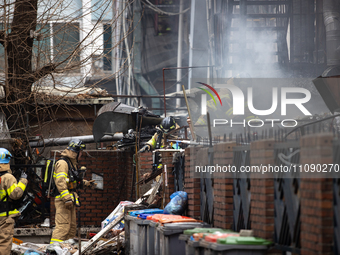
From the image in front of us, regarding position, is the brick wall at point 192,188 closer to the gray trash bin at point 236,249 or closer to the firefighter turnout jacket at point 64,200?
the gray trash bin at point 236,249

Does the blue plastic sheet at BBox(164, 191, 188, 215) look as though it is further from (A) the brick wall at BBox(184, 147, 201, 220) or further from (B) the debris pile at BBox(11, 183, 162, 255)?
(B) the debris pile at BBox(11, 183, 162, 255)

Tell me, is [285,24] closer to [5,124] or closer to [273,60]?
[273,60]

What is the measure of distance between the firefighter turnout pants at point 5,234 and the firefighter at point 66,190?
137 centimetres

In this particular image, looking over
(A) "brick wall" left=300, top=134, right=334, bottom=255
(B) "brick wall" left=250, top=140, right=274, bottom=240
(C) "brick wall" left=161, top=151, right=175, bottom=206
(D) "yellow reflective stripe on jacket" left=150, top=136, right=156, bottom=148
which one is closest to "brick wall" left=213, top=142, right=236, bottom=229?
(B) "brick wall" left=250, top=140, right=274, bottom=240

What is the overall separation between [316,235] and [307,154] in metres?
0.67

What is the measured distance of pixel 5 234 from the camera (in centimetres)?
796

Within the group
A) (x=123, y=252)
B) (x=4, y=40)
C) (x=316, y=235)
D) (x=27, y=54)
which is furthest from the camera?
(x=27, y=54)

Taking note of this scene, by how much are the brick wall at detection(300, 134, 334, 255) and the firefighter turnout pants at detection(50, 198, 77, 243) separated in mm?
6734

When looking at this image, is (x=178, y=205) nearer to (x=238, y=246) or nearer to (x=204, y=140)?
(x=204, y=140)

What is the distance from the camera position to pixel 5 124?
1207cm

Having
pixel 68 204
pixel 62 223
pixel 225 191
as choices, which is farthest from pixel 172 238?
pixel 62 223

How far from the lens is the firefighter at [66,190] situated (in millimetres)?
9406

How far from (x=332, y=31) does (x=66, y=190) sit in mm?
7462

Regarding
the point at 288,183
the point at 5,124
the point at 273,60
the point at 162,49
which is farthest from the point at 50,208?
the point at 162,49
